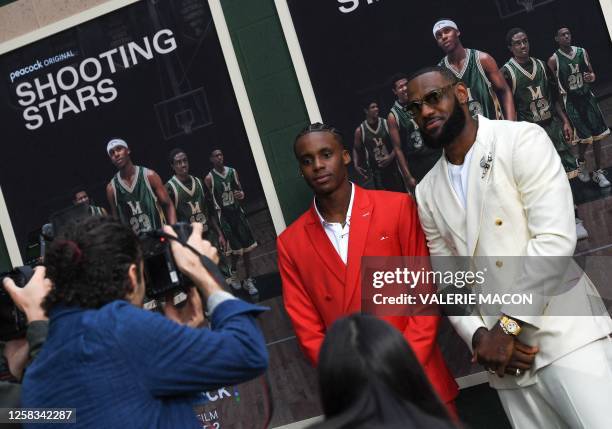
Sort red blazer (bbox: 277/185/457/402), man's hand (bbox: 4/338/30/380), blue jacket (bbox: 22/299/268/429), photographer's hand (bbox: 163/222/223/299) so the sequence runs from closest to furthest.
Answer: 1. blue jacket (bbox: 22/299/268/429)
2. photographer's hand (bbox: 163/222/223/299)
3. man's hand (bbox: 4/338/30/380)
4. red blazer (bbox: 277/185/457/402)

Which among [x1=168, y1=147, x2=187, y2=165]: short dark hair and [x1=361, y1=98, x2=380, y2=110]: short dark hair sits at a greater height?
[x1=168, y1=147, x2=187, y2=165]: short dark hair

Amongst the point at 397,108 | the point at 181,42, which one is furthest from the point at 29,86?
the point at 397,108

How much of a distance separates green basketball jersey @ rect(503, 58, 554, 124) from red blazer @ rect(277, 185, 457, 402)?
2.35 ft

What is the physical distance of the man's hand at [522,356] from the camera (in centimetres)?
304

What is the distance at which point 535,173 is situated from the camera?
307cm

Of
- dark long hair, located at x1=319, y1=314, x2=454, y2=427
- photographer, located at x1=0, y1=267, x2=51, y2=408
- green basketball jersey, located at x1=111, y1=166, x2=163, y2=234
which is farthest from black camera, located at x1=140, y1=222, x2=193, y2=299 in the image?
green basketball jersey, located at x1=111, y1=166, x2=163, y2=234

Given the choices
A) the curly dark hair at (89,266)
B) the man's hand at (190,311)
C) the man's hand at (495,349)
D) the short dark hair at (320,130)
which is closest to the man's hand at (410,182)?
the short dark hair at (320,130)

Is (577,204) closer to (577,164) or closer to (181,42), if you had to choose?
(577,164)

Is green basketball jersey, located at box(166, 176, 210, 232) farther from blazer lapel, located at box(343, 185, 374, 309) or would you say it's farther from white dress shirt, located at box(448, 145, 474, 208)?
white dress shirt, located at box(448, 145, 474, 208)

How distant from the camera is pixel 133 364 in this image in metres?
2.14

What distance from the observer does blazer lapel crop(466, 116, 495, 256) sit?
314 cm

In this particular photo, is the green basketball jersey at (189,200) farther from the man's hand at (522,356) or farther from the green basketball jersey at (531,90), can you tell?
the man's hand at (522,356)

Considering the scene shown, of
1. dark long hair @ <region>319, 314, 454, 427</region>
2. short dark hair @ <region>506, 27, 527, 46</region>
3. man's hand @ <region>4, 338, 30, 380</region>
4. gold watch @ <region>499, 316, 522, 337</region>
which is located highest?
short dark hair @ <region>506, 27, 527, 46</region>

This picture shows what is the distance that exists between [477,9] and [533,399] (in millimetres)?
1661
